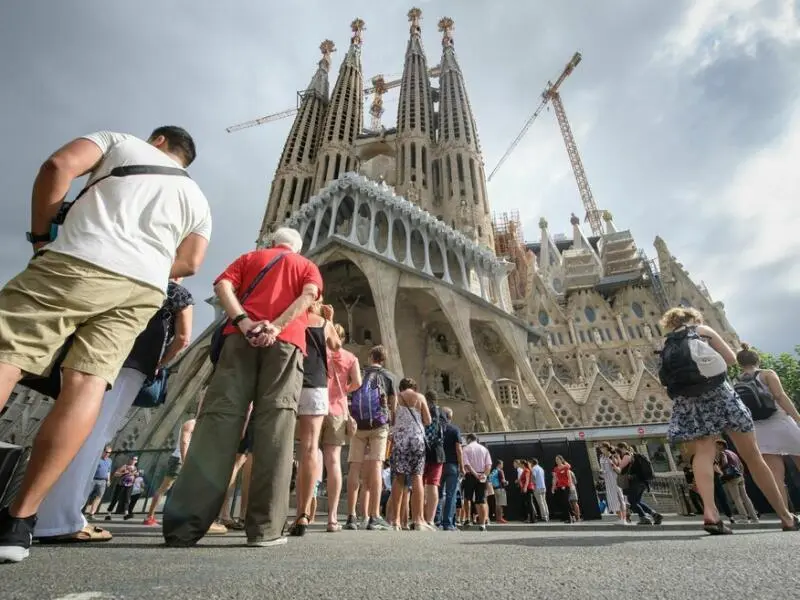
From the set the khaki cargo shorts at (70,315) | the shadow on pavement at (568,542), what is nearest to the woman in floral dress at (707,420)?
the shadow on pavement at (568,542)

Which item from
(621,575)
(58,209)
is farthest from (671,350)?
(58,209)

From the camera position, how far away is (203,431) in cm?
223

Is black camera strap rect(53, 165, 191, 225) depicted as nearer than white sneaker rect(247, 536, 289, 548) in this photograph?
Yes

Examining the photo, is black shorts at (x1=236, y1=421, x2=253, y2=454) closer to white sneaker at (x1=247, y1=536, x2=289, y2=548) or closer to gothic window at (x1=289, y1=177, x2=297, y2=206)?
white sneaker at (x1=247, y1=536, x2=289, y2=548)

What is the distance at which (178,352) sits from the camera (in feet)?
9.50

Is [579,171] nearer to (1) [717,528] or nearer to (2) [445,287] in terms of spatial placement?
(2) [445,287]

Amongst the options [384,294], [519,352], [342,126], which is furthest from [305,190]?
[519,352]

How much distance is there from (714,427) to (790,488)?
21.0 ft

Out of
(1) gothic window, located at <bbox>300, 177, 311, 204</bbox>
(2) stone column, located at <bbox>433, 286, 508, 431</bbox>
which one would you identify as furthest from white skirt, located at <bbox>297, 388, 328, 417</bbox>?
(1) gothic window, located at <bbox>300, 177, 311, 204</bbox>

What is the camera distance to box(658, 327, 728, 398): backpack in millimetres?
3186

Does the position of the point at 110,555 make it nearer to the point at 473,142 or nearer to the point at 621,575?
the point at 621,575

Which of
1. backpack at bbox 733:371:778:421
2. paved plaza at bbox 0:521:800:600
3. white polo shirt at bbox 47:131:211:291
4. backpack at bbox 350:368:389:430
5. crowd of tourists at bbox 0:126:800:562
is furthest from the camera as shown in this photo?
backpack at bbox 350:368:389:430

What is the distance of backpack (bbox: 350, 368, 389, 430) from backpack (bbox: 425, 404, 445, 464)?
40.0 inches

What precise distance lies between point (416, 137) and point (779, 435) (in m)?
33.5
